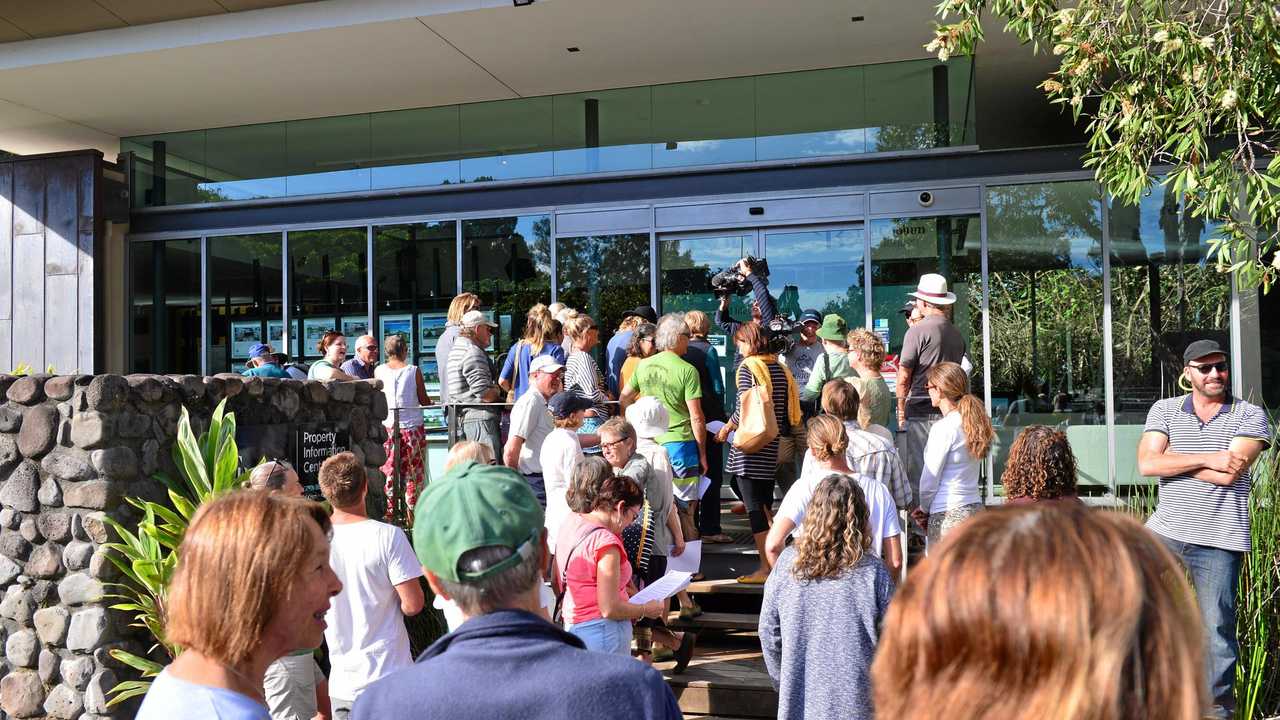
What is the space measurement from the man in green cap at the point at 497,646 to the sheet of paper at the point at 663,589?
260cm

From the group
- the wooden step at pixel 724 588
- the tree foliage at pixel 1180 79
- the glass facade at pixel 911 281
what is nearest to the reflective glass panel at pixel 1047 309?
the glass facade at pixel 911 281

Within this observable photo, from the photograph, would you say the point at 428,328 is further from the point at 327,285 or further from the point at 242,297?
the point at 242,297

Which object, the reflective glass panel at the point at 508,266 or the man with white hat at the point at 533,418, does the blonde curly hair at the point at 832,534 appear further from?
the reflective glass panel at the point at 508,266

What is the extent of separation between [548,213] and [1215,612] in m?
8.86

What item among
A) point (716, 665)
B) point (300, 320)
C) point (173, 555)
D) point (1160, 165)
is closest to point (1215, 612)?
point (716, 665)

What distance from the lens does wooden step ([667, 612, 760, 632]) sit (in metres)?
6.83

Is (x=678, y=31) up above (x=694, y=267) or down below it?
above

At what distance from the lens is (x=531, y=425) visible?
6.95 metres

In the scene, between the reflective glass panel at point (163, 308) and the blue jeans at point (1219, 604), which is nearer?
the blue jeans at point (1219, 604)

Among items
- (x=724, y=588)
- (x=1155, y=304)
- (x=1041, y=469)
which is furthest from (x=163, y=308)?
(x=1041, y=469)

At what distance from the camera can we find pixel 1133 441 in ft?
35.0

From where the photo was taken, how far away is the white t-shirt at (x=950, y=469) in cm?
604

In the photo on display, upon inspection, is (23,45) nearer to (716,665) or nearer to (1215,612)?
(716,665)

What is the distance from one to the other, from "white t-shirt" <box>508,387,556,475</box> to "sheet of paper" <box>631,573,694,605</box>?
2.18 m
